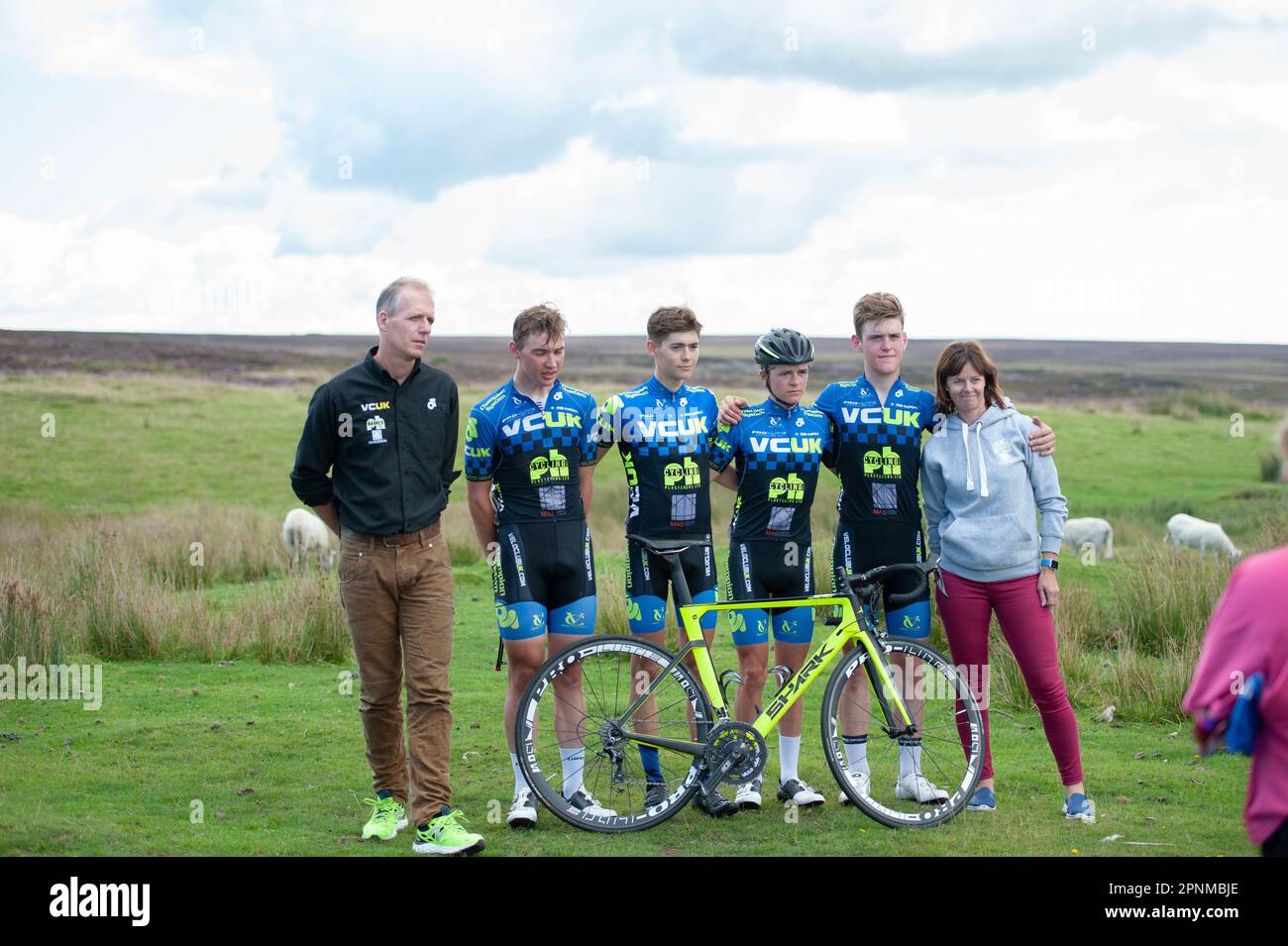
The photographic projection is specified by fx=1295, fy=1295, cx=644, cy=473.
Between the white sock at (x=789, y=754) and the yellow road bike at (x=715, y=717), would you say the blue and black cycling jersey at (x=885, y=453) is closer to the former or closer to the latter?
the yellow road bike at (x=715, y=717)

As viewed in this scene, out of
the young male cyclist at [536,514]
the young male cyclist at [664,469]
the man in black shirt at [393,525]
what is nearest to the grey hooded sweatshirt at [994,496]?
the young male cyclist at [664,469]

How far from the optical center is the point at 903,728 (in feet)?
21.3

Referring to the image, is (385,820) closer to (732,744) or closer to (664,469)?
(732,744)

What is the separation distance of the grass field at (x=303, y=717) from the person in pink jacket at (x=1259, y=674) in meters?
0.50

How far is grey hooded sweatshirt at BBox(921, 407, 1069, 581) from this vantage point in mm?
6383

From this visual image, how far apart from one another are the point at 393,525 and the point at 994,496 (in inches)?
115

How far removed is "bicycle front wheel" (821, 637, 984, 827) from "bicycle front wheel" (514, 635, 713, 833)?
717 millimetres

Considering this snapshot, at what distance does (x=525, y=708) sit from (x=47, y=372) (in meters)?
70.3

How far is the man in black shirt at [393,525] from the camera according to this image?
6031 millimetres

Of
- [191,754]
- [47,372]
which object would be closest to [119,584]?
[191,754]

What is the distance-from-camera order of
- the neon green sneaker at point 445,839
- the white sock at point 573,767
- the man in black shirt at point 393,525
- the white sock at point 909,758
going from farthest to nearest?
the white sock at point 909,758
the white sock at point 573,767
the man in black shirt at point 393,525
the neon green sneaker at point 445,839

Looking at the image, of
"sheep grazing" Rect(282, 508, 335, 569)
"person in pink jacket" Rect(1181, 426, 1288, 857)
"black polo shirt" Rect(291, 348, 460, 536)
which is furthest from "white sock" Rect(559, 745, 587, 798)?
"sheep grazing" Rect(282, 508, 335, 569)

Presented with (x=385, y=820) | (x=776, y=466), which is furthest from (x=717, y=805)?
(x=776, y=466)

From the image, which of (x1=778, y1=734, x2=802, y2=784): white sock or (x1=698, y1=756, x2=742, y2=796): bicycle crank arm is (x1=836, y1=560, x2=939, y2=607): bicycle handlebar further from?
(x1=698, y1=756, x2=742, y2=796): bicycle crank arm
